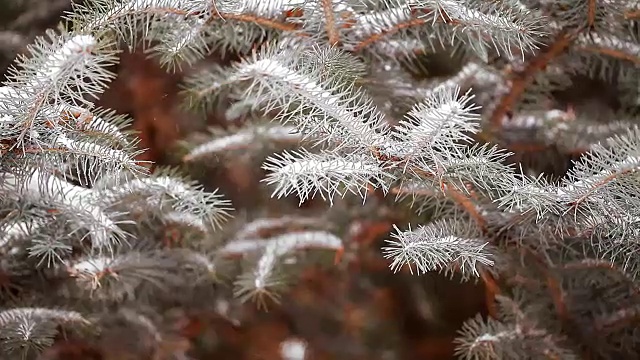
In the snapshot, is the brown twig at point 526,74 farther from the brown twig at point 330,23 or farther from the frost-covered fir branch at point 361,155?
the brown twig at point 330,23

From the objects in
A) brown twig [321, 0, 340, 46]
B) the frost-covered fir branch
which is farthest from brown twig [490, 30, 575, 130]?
brown twig [321, 0, 340, 46]

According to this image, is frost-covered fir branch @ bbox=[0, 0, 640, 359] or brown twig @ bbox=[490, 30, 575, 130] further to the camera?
brown twig @ bbox=[490, 30, 575, 130]

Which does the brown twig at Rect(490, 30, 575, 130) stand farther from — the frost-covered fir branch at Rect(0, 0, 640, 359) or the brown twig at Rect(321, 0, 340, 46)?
the brown twig at Rect(321, 0, 340, 46)

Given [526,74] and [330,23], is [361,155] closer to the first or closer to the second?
[330,23]

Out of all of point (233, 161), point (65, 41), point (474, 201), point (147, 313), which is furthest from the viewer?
point (233, 161)

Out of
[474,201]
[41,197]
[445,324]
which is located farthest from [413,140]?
[445,324]

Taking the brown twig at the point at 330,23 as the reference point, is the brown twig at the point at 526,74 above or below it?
below

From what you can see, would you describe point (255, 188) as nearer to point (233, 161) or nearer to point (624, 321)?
point (233, 161)

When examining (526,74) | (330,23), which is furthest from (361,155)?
(526,74)

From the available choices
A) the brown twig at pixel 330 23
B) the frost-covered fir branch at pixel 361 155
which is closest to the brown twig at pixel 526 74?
the frost-covered fir branch at pixel 361 155

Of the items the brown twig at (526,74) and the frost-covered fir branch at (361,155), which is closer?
the frost-covered fir branch at (361,155)

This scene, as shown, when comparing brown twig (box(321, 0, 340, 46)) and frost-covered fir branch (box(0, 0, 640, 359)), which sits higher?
brown twig (box(321, 0, 340, 46))
